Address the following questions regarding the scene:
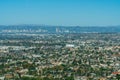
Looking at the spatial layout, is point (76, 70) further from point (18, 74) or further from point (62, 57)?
point (62, 57)

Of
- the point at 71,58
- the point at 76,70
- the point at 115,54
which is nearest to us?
the point at 76,70

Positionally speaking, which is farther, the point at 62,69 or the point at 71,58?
the point at 71,58

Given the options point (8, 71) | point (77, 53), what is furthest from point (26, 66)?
point (77, 53)

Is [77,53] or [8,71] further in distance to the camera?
[77,53]

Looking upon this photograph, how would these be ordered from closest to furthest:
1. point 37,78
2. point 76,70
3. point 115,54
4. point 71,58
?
point 37,78
point 76,70
point 71,58
point 115,54

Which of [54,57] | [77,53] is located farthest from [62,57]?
[77,53]

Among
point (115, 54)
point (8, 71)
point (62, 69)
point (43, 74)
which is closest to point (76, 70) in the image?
point (62, 69)

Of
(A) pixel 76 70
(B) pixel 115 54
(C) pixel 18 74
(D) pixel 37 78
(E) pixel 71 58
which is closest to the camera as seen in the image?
(D) pixel 37 78

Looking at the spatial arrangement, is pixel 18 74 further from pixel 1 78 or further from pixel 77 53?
pixel 77 53
